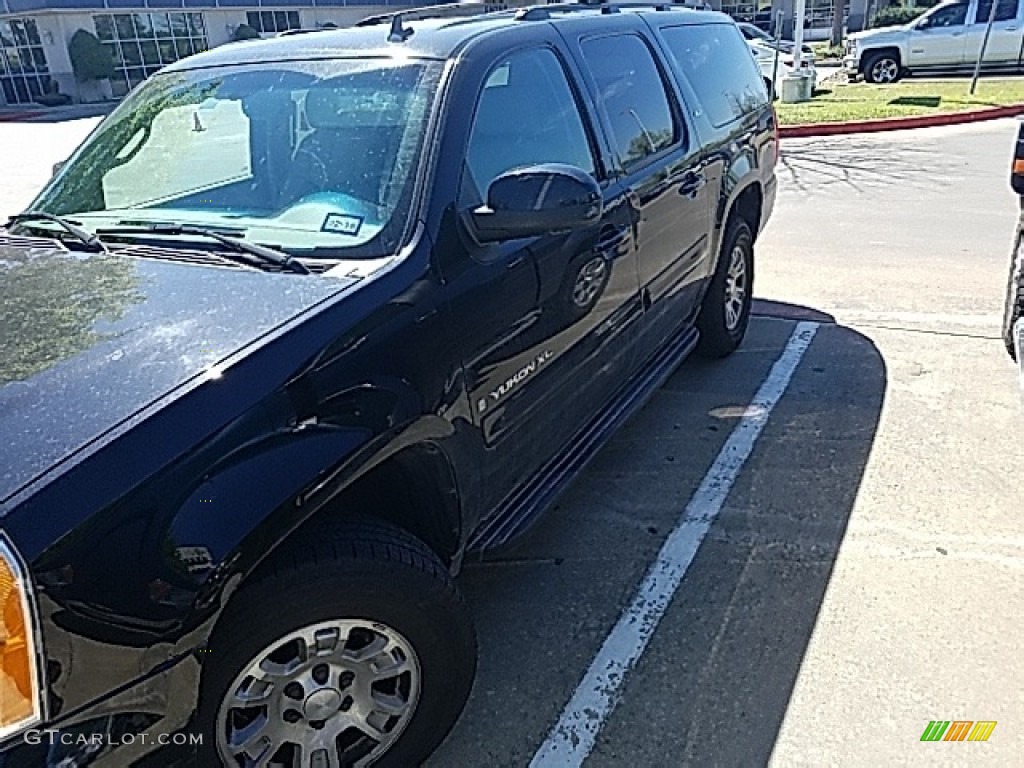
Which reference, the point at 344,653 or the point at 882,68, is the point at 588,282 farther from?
the point at 882,68

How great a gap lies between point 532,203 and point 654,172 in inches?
56.8

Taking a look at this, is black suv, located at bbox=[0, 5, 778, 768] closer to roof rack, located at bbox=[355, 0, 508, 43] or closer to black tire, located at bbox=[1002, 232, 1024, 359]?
roof rack, located at bbox=[355, 0, 508, 43]

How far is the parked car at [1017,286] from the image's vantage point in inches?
170

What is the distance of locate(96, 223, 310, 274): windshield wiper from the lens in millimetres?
2480

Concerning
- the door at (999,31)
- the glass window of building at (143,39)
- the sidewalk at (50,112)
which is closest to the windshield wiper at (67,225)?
the door at (999,31)

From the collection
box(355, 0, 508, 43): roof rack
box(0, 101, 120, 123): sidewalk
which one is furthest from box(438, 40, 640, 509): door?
box(0, 101, 120, 123): sidewalk

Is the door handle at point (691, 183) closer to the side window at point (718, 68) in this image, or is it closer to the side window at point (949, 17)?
the side window at point (718, 68)

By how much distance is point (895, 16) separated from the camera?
32.5 meters

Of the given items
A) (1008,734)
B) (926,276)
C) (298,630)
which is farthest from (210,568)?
(926,276)

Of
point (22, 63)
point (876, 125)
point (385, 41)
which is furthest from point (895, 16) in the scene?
point (385, 41)

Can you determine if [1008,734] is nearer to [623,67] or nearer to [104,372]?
[104,372]

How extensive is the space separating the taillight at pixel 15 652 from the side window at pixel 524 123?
161cm

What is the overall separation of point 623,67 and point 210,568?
2.97 meters

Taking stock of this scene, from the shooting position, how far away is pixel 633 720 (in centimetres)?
271
